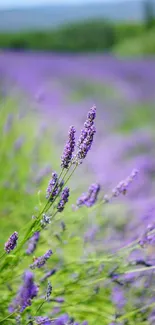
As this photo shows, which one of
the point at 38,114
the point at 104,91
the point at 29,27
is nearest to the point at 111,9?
the point at 29,27

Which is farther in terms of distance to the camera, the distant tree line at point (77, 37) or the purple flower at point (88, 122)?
the distant tree line at point (77, 37)

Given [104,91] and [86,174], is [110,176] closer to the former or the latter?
[86,174]

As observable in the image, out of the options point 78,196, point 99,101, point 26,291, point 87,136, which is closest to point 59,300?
point 26,291

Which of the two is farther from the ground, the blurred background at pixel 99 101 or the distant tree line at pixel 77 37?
the distant tree line at pixel 77 37

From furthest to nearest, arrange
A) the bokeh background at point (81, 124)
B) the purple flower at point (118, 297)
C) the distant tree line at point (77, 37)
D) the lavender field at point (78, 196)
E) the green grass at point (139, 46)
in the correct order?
the distant tree line at point (77, 37) < the green grass at point (139, 46) < the bokeh background at point (81, 124) < the purple flower at point (118, 297) < the lavender field at point (78, 196)

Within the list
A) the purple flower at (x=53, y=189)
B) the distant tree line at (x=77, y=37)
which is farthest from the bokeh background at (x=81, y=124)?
the distant tree line at (x=77, y=37)

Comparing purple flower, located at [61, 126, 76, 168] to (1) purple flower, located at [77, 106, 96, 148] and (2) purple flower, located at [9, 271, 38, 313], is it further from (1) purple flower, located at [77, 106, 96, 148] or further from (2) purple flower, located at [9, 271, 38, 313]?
(2) purple flower, located at [9, 271, 38, 313]

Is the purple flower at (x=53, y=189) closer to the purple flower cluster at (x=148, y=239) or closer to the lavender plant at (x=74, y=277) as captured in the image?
the lavender plant at (x=74, y=277)

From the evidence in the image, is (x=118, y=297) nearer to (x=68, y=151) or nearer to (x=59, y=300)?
(x=59, y=300)

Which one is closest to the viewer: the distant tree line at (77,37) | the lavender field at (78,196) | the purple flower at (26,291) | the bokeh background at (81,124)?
the purple flower at (26,291)
